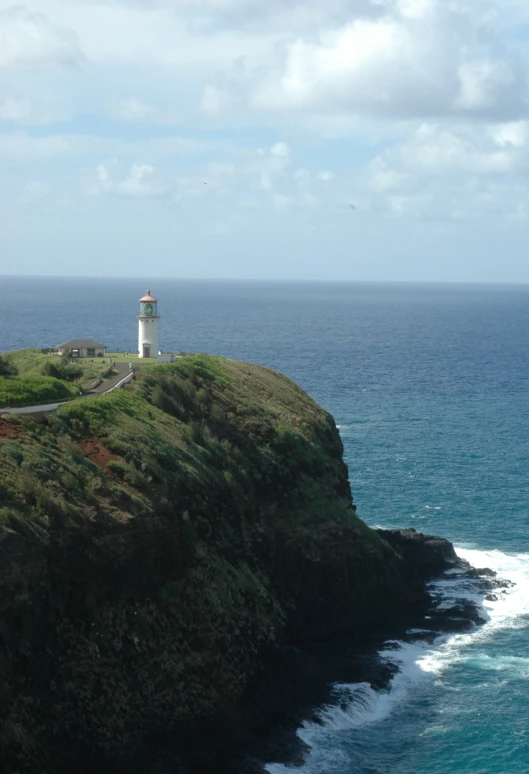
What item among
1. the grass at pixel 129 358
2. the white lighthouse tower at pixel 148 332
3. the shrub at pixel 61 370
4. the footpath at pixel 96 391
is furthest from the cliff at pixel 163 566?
the white lighthouse tower at pixel 148 332

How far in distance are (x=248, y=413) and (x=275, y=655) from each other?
15.9 m

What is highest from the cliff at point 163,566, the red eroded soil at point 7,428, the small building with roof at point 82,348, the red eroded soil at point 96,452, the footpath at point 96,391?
the small building with roof at point 82,348

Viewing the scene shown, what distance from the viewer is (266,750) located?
1414 inches

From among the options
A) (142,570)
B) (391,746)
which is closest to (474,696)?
(391,746)

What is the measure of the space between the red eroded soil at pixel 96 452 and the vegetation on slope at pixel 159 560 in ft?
0.31

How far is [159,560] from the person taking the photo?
125 ft

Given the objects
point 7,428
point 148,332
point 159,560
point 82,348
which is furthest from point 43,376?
point 148,332

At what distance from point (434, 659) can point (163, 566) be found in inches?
531

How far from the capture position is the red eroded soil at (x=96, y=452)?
41062mm

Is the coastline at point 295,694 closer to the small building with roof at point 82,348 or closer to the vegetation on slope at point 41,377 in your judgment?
the vegetation on slope at point 41,377

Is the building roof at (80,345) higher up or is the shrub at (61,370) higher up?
the building roof at (80,345)

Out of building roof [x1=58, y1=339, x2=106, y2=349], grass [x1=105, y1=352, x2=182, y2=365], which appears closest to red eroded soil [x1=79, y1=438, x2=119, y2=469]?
grass [x1=105, y1=352, x2=182, y2=365]

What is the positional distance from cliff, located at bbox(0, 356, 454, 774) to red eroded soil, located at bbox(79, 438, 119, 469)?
0.10 metres

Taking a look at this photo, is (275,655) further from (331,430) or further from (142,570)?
(331,430)
